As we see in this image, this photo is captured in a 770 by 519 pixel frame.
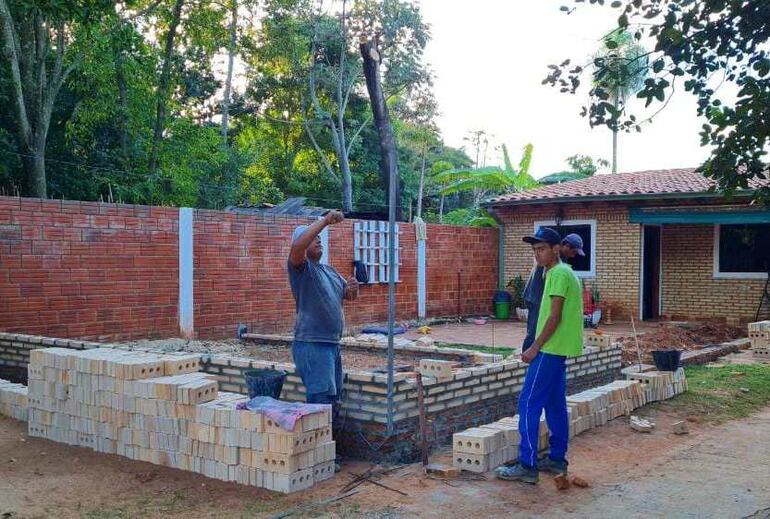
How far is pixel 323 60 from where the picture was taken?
1062 inches

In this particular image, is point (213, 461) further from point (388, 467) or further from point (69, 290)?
point (69, 290)

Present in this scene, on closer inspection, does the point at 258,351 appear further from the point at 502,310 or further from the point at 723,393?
the point at 502,310

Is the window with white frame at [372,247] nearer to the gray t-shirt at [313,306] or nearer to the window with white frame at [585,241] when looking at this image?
the window with white frame at [585,241]

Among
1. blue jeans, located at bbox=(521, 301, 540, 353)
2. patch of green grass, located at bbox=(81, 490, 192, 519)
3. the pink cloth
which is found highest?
blue jeans, located at bbox=(521, 301, 540, 353)

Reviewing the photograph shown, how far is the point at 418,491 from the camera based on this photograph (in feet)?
15.8

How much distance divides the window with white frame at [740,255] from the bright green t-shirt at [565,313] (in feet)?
38.4

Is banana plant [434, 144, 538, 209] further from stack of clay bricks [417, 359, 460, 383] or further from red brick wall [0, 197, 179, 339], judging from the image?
stack of clay bricks [417, 359, 460, 383]

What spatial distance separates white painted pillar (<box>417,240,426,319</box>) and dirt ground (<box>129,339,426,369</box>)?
5.57m

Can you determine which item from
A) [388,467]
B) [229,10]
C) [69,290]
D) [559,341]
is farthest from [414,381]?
[229,10]

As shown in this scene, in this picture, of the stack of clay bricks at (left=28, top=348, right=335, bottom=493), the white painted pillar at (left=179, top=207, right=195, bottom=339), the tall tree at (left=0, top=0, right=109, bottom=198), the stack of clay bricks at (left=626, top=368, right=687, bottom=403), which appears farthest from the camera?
the tall tree at (left=0, top=0, right=109, bottom=198)

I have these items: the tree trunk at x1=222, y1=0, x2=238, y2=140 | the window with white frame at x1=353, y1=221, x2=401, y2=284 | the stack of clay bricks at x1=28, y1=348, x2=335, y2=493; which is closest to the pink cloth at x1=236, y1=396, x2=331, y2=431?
the stack of clay bricks at x1=28, y1=348, x2=335, y2=493

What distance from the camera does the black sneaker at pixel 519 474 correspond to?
16.2 feet

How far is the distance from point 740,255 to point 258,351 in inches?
440

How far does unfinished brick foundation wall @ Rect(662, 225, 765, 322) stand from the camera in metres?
15.5
